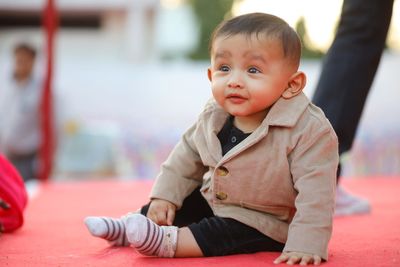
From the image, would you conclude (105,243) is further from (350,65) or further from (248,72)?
(350,65)

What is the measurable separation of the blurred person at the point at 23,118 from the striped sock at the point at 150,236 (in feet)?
10.8

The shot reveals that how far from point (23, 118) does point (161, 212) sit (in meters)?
3.26

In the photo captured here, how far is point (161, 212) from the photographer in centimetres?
166

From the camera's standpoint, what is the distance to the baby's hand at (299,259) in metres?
1.43

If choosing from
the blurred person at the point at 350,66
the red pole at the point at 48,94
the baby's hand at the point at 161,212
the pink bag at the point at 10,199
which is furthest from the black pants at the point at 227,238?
the red pole at the point at 48,94

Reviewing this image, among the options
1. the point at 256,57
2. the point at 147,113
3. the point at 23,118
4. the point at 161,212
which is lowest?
the point at 147,113

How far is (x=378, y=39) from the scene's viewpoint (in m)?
2.16

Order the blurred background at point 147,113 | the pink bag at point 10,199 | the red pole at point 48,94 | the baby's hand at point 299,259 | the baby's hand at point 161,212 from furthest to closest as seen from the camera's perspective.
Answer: the blurred background at point 147,113 < the red pole at point 48,94 < the pink bag at point 10,199 < the baby's hand at point 161,212 < the baby's hand at point 299,259

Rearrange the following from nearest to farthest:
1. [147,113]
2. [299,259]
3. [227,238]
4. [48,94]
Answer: [299,259] → [227,238] → [48,94] → [147,113]

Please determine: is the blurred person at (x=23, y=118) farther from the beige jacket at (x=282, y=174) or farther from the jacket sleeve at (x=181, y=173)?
the beige jacket at (x=282, y=174)

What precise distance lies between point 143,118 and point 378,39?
4.10 m

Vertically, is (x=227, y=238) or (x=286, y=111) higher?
(x=286, y=111)

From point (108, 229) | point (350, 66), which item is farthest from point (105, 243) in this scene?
point (350, 66)

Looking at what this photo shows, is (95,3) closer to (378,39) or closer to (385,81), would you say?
(385,81)
